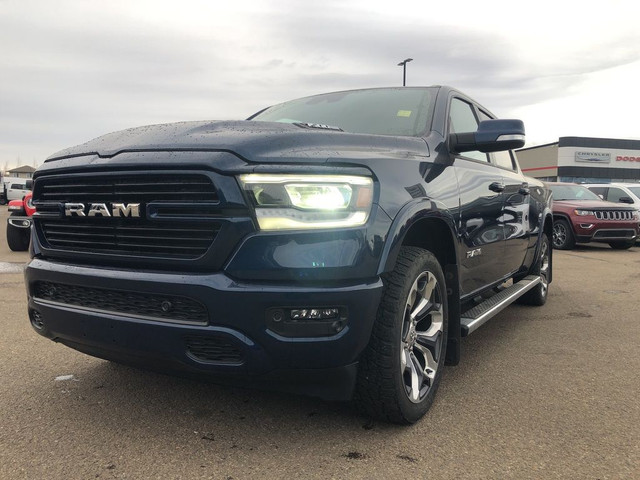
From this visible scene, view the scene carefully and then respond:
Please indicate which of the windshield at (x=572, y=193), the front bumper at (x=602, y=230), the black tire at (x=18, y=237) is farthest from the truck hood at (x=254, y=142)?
the windshield at (x=572, y=193)

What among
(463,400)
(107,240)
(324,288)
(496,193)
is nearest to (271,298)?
(324,288)

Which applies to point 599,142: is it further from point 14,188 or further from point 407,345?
point 407,345

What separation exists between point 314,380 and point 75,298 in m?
1.17

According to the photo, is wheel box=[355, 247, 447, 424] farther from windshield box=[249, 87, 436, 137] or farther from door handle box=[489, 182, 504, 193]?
door handle box=[489, 182, 504, 193]

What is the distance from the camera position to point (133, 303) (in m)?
2.33

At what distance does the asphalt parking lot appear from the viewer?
2.26 metres

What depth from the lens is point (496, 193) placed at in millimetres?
3939

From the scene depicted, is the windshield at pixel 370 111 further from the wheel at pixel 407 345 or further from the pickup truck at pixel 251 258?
the wheel at pixel 407 345

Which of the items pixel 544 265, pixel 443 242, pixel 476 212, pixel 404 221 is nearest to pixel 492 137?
pixel 476 212

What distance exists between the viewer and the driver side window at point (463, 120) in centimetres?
360

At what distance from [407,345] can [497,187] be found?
5.81 ft

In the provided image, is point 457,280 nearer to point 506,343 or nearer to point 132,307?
point 506,343

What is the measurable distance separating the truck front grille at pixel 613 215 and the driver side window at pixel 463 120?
8.72 metres

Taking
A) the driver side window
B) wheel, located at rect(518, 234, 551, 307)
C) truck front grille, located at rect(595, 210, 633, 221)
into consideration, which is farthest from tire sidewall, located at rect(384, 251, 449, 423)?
truck front grille, located at rect(595, 210, 633, 221)
